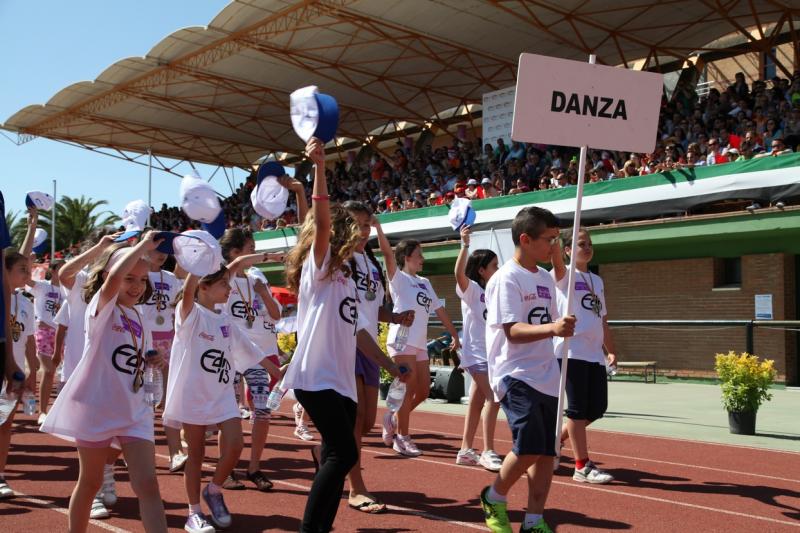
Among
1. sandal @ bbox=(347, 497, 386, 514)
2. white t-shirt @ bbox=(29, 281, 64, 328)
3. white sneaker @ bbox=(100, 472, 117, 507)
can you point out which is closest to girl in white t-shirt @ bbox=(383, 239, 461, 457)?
sandal @ bbox=(347, 497, 386, 514)

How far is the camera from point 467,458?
836cm

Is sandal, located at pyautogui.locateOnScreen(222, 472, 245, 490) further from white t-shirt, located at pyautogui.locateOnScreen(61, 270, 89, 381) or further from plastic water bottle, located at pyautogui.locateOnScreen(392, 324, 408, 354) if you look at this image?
plastic water bottle, located at pyautogui.locateOnScreen(392, 324, 408, 354)

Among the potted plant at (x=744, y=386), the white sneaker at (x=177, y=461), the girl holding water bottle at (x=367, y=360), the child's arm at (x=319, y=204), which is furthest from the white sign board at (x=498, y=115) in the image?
the child's arm at (x=319, y=204)

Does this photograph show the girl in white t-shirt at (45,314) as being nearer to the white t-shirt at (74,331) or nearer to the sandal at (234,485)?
the white t-shirt at (74,331)

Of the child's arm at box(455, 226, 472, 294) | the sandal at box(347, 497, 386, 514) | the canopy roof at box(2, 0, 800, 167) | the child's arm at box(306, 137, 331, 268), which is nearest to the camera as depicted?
the child's arm at box(306, 137, 331, 268)

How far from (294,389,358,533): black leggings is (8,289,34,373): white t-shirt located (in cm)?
512

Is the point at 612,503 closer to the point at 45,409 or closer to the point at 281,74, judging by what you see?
the point at 45,409

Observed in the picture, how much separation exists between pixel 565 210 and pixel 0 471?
13776mm

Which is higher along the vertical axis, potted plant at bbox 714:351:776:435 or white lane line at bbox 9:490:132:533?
potted plant at bbox 714:351:776:435

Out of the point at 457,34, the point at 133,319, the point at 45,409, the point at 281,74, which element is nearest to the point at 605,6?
the point at 457,34

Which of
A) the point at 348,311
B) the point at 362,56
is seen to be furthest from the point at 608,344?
the point at 362,56

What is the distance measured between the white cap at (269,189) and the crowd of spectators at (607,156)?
41.5ft

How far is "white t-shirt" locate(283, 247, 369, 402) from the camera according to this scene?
4809 millimetres

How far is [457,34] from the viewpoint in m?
25.8
